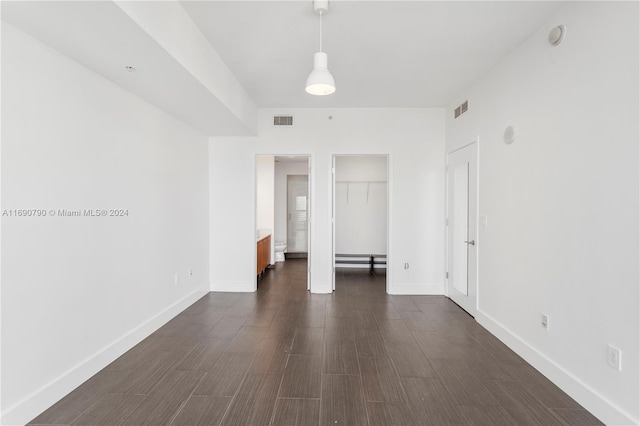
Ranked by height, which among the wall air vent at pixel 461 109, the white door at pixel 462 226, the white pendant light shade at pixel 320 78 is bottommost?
the white door at pixel 462 226

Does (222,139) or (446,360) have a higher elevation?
(222,139)

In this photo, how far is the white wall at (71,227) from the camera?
1948 millimetres

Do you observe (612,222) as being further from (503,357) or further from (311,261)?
(311,261)

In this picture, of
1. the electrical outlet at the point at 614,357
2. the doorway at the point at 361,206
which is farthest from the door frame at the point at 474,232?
the doorway at the point at 361,206

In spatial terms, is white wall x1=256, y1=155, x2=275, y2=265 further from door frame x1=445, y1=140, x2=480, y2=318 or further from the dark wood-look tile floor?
door frame x1=445, y1=140, x2=480, y2=318

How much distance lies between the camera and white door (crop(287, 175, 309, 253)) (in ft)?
28.1

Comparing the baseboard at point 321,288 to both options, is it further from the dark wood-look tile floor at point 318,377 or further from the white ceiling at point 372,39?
the white ceiling at point 372,39

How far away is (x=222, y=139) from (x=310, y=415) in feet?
13.7

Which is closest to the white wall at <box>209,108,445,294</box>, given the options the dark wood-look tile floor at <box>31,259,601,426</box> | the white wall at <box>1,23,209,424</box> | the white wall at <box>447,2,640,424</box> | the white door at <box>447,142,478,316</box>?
the white door at <box>447,142,478,316</box>

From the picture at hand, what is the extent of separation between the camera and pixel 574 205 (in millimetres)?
2328

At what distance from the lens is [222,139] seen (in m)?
5.09

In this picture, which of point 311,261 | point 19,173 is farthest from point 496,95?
point 19,173

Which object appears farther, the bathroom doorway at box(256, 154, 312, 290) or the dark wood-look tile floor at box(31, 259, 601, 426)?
the bathroom doorway at box(256, 154, 312, 290)

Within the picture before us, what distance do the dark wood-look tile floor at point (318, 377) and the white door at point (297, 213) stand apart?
4.57 metres
